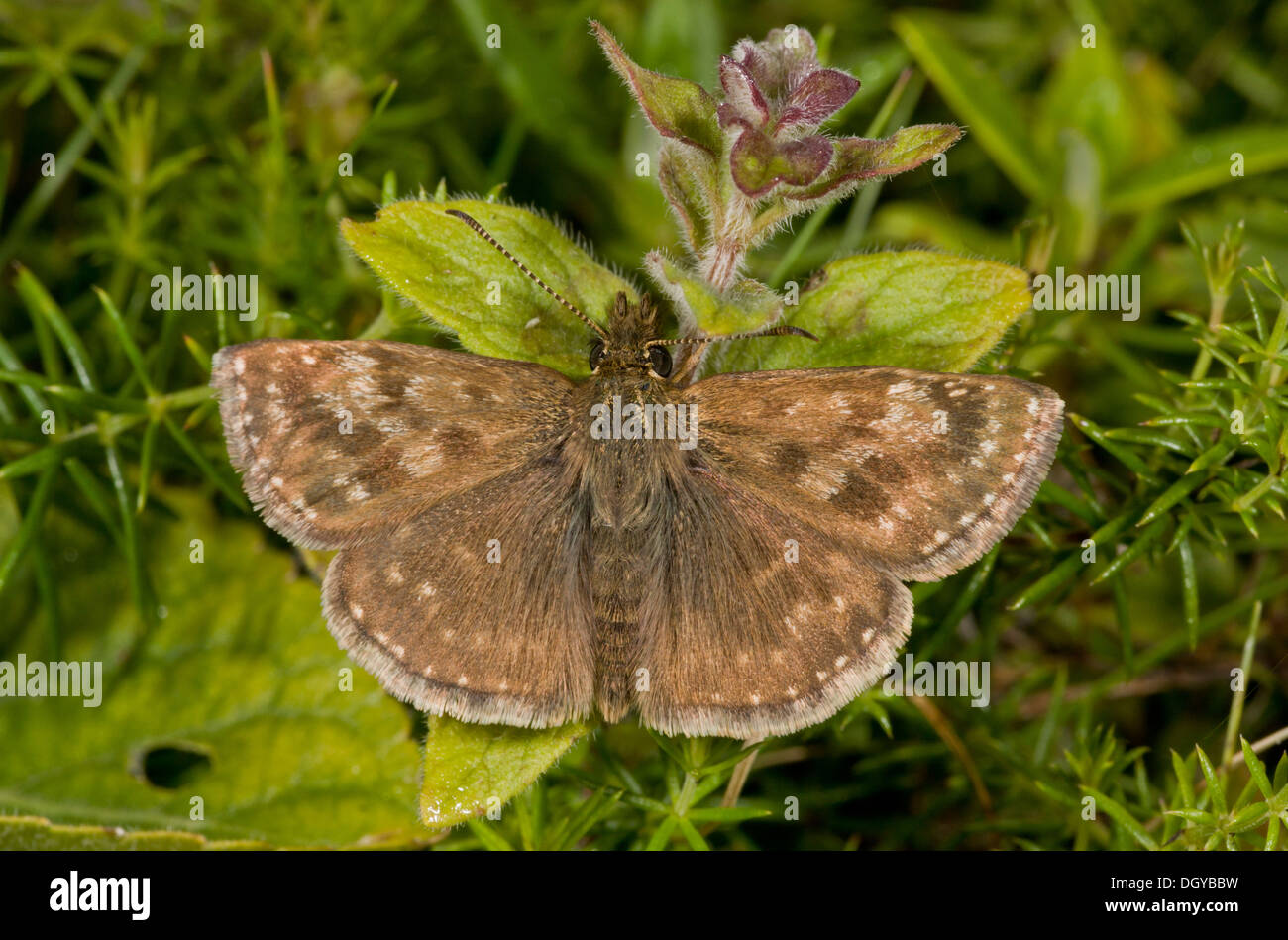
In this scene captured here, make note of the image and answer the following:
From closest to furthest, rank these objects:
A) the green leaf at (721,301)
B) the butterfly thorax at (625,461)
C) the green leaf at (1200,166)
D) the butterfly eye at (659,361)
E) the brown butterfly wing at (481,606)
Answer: the green leaf at (721,301)
the brown butterfly wing at (481,606)
the butterfly thorax at (625,461)
the butterfly eye at (659,361)
the green leaf at (1200,166)

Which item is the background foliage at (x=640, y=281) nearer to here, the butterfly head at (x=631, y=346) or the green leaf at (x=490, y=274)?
the green leaf at (x=490, y=274)

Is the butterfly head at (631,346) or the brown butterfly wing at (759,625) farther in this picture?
the butterfly head at (631,346)

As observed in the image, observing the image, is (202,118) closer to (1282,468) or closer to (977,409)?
(977,409)

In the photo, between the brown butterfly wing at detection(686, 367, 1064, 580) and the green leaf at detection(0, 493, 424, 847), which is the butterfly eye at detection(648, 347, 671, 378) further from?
the green leaf at detection(0, 493, 424, 847)

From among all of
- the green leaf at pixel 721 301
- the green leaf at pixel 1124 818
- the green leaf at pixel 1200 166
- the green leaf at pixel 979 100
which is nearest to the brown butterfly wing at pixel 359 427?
the green leaf at pixel 721 301

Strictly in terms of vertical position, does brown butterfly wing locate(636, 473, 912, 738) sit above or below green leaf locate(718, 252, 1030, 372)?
below

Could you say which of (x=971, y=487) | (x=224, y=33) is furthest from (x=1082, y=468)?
(x=224, y=33)

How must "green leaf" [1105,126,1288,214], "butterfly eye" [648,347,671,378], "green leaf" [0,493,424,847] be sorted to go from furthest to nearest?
"green leaf" [1105,126,1288,214]
"green leaf" [0,493,424,847]
"butterfly eye" [648,347,671,378]

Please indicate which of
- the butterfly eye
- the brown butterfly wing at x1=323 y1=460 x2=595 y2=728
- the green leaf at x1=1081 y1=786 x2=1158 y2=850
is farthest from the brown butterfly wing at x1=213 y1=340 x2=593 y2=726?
the green leaf at x1=1081 y1=786 x2=1158 y2=850
